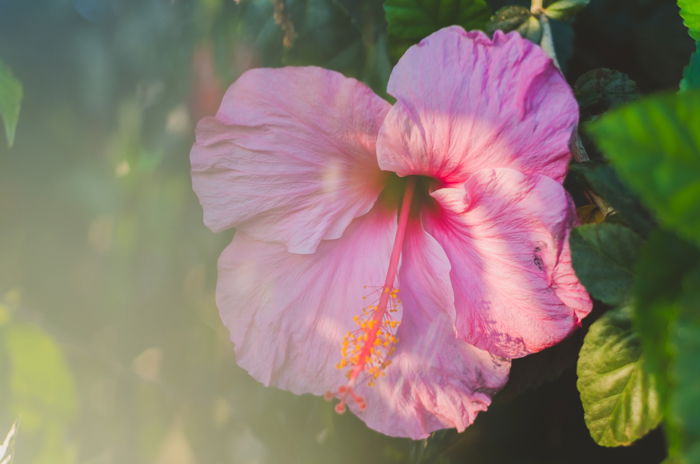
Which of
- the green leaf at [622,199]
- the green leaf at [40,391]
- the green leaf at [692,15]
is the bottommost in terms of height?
the green leaf at [40,391]

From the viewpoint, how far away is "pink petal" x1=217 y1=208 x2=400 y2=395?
65 centimetres

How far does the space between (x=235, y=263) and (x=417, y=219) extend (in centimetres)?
19

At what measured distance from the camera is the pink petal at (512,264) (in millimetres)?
553

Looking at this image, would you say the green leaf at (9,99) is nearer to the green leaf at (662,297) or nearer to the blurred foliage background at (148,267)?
the blurred foliage background at (148,267)

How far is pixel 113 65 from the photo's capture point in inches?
30.2

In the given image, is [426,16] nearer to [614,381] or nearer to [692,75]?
[692,75]

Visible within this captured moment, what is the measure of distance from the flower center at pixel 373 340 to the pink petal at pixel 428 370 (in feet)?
0.05

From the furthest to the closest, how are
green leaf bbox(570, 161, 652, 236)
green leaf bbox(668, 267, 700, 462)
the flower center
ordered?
1. the flower center
2. green leaf bbox(570, 161, 652, 236)
3. green leaf bbox(668, 267, 700, 462)

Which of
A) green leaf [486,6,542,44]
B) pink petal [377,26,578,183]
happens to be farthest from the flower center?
green leaf [486,6,542,44]

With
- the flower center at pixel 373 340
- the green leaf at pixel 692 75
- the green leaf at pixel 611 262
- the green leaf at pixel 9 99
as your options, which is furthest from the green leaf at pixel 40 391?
the green leaf at pixel 692 75

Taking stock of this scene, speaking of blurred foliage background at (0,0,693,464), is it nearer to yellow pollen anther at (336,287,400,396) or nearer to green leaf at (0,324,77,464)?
green leaf at (0,324,77,464)

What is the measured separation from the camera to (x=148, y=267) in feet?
2.59

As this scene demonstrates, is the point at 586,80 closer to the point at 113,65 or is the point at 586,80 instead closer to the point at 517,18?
the point at 517,18

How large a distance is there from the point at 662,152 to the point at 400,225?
0.36 meters
